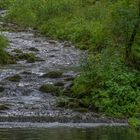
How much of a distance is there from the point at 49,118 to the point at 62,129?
228cm

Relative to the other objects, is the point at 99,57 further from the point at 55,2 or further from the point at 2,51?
the point at 55,2

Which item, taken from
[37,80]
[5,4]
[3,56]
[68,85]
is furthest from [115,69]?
[5,4]

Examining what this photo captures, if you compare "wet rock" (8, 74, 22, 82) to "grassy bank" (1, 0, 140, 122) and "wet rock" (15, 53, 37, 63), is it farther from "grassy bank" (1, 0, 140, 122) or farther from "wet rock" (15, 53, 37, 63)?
"wet rock" (15, 53, 37, 63)

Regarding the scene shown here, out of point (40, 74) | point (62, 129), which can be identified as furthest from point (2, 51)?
point (62, 129)

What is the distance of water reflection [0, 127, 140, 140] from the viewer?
18.6 metres

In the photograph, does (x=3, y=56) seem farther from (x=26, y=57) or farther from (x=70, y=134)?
(x=70, y=134)

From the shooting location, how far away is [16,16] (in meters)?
53.2

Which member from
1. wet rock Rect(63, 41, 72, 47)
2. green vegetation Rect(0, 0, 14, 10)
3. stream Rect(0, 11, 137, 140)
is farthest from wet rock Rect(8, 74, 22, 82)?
green vegetation Rect(0, 0, 14, 10)

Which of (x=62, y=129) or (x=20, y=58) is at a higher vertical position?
(x=62, y=129)

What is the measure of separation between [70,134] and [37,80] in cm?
991

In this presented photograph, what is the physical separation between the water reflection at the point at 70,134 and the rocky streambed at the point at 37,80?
2.19 m

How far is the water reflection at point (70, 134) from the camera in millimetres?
18562

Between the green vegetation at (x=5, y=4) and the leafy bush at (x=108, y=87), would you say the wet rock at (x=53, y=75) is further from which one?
the green vegetation at (x=5, y=4)

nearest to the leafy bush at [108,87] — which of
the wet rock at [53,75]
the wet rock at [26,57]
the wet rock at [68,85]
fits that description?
the wet rock at [68,85]
